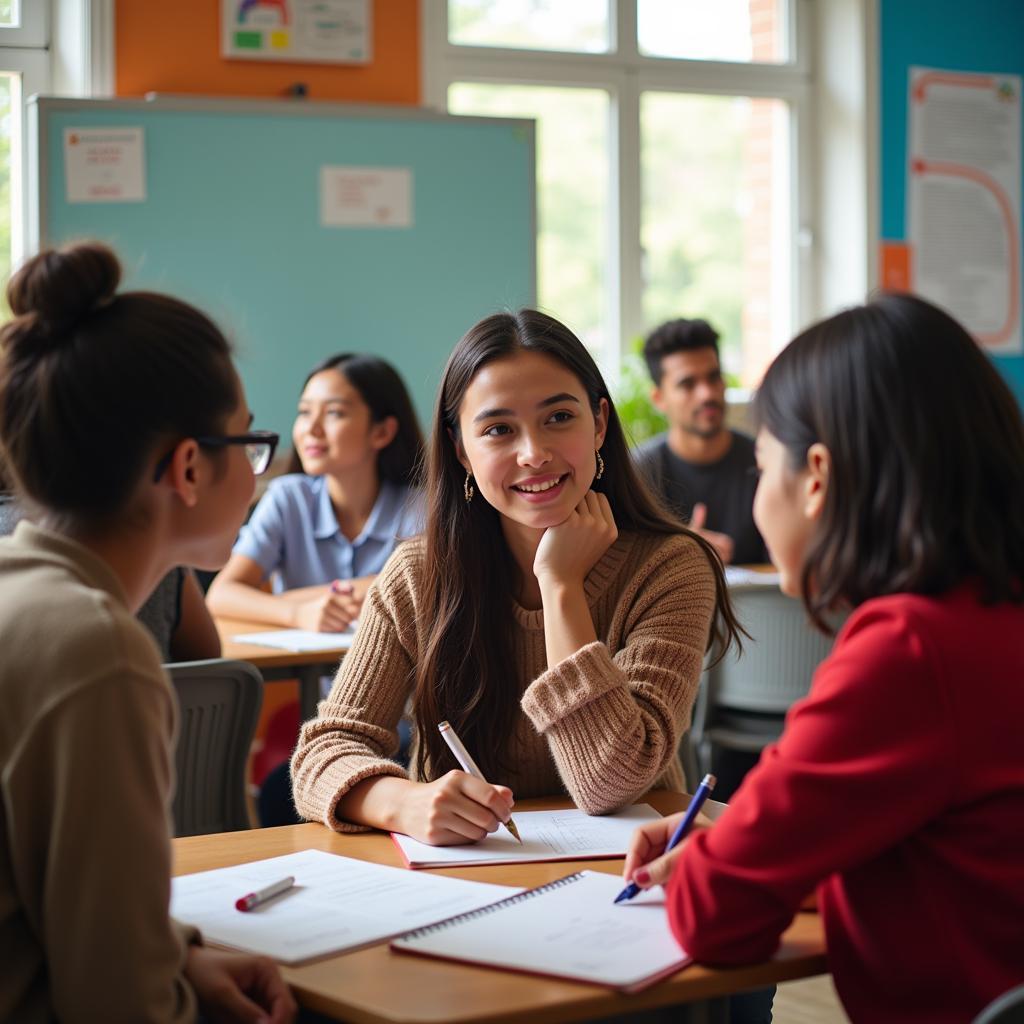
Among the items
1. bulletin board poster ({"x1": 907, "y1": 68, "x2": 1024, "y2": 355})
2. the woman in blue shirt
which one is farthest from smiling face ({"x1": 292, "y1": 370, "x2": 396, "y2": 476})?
bulletin board poster ({"x1": 907, "y1": 68, "x2": 1024, "y2": 355})

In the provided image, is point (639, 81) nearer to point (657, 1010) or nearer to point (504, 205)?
point (504, 205)

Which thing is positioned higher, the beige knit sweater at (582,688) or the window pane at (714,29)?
the window pane at (714,29)

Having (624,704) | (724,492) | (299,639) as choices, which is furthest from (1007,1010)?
(724,492)

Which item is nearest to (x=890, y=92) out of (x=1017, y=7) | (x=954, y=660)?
(x=1017, y=7)

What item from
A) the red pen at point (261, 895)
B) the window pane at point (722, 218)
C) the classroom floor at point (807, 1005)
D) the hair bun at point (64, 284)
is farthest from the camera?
the window pane at point (722, 218)

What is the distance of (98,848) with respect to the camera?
105cm

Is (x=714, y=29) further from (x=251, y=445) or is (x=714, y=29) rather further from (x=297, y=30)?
(x=251, y=445)

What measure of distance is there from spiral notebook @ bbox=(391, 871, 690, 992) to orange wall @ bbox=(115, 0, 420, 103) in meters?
3.94

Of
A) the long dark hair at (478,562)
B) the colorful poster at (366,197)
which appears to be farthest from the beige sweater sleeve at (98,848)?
the colorful poster at (366,197)

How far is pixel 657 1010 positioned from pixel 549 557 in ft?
2.27

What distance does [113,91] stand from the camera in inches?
180

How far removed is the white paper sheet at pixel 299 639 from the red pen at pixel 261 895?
5.20ft

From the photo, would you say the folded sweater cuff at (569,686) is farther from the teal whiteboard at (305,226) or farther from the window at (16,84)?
the window at (16,84)

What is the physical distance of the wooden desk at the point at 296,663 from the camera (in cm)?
296
